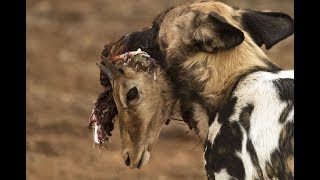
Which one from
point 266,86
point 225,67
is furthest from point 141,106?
point 266,86

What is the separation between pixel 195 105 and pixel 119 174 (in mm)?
2649

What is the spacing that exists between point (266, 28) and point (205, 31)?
253mm

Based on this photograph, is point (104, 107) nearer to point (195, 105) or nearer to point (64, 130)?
point (195, 105)

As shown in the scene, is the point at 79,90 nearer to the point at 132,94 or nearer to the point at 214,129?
the point at 132,94

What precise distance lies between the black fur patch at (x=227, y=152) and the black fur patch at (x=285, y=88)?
4.9 inches

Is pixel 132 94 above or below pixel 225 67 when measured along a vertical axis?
below

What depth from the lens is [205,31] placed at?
6.59ft

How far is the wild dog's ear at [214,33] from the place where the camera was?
1978 millimetres

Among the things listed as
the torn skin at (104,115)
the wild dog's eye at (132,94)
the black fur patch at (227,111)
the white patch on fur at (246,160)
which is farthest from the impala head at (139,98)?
the white patch on fur at (246,160)

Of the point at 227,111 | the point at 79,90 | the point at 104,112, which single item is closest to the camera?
the point at 227,111

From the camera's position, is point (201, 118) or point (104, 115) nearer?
point (201, 118)

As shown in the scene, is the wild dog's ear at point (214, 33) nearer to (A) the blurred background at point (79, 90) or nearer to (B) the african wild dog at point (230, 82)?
(B) the african wild dog at point (230, 82)

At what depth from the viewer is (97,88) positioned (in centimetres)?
552

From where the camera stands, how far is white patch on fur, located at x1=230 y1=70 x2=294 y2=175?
185 cm
